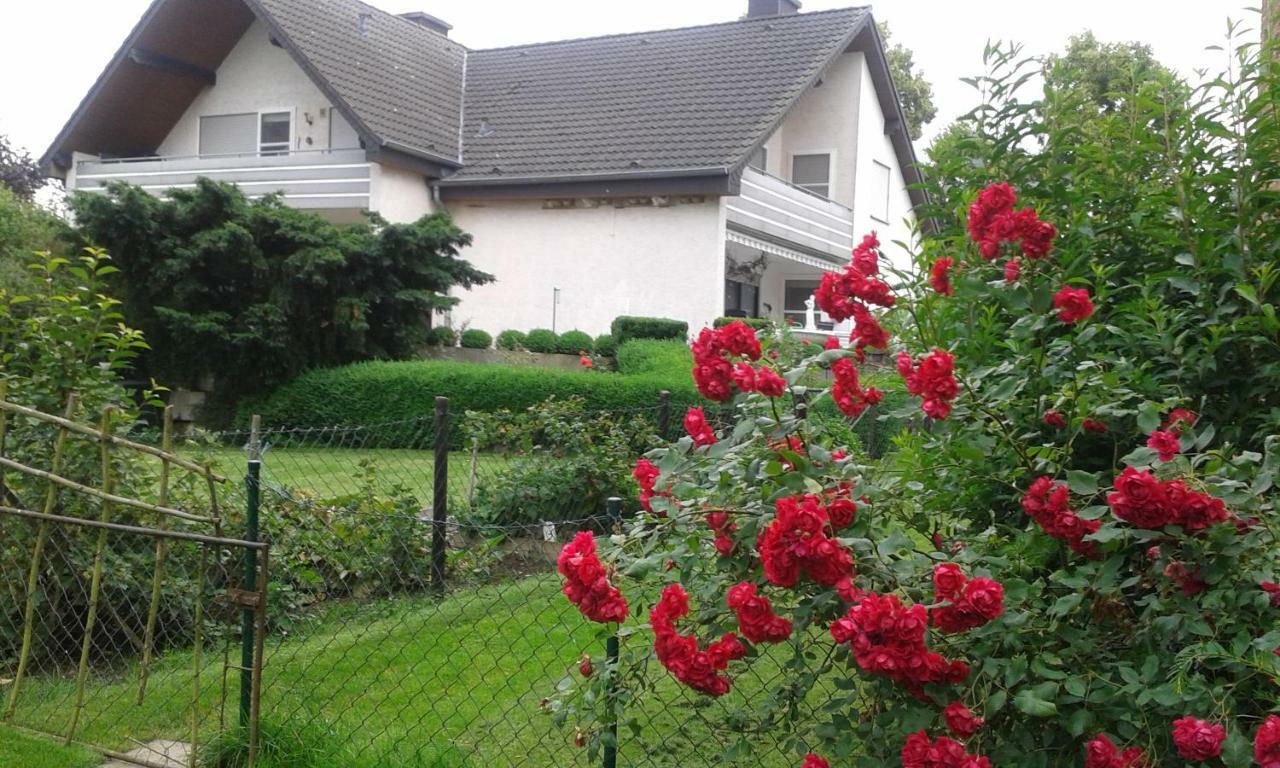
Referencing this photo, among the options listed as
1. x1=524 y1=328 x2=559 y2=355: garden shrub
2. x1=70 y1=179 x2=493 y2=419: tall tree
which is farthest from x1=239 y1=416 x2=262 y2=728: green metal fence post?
x1=524 y1=328 x2=559 y2=355: garden shrub

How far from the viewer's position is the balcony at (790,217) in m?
19.8

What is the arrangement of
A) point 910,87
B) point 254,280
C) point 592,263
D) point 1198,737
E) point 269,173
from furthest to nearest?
point 910,87 → point 269,173 → point 592,263 → point 254,280 → point 1198,737

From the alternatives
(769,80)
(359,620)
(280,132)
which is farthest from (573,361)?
(359,620)

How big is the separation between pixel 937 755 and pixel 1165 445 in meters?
0.79

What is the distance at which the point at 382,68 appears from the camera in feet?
69.9

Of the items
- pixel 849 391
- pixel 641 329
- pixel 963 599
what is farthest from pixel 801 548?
pixel 641 329

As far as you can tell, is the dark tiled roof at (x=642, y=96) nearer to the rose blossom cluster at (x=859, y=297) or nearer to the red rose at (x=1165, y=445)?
the rose blossom cluster at (x=859, y=297)

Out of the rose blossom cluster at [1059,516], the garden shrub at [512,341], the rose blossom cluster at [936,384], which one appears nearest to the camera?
the rose blossom cluster at [1059,516]

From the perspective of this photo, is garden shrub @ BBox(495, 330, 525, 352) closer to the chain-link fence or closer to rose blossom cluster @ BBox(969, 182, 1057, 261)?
the chain-link fence

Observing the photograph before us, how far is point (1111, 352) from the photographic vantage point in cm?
311

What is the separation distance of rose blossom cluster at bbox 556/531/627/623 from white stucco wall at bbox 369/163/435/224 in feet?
53.8

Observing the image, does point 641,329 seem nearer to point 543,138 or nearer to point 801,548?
point 543,138

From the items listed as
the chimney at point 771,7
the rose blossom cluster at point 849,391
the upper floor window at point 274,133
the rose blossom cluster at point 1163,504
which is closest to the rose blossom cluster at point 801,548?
the rose blossom cluster at point 1163,504

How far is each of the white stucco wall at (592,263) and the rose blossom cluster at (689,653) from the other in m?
16.1
